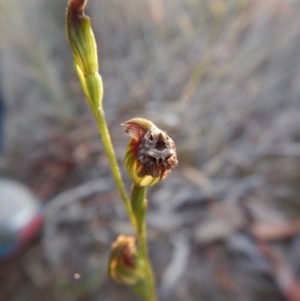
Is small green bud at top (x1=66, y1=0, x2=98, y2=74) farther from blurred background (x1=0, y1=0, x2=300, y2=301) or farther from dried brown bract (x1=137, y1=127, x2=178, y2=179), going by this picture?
blurred background (x1=0, y1=0, x2=300, y2=301)

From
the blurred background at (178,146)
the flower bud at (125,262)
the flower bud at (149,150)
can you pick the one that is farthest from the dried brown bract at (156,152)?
the blurred background at (178,146)

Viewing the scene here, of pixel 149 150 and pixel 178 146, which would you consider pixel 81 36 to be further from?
pixel 178 146

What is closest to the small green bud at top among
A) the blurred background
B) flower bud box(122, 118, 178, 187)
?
flower bud box(122, 118, 178, 187)

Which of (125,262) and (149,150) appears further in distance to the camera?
(125,262)

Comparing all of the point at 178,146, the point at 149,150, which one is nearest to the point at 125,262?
the point at 149,150

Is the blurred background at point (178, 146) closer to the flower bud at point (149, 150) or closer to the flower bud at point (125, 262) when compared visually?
the flower bud at point (125, 262)

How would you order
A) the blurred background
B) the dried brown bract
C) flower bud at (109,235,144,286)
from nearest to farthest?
the dried brown bract < flower bud at (109,235,144,286) < the blurred background
